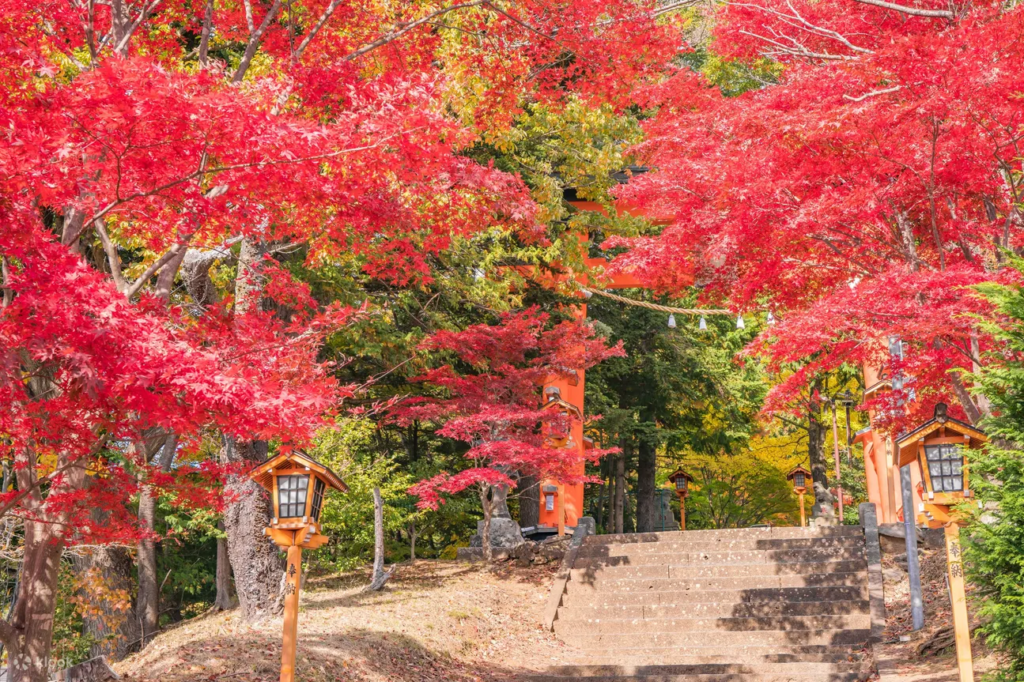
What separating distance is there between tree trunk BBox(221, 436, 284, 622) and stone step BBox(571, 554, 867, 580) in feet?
14.9

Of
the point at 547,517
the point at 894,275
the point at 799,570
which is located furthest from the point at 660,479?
the point at 894,275

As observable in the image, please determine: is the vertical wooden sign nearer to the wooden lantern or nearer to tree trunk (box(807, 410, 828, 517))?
the wooden lantern

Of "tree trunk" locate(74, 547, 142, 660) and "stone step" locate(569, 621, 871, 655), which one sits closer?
"stone step" locate(569, 621, 871, 655)

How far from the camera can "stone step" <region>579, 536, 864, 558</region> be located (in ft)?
42.5

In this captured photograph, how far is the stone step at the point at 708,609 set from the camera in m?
11.3

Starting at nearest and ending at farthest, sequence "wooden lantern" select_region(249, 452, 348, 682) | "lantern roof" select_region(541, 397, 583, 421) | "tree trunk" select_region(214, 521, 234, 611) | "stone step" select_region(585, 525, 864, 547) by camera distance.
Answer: "wooden lantern" select_region(249, 452, 348, 682) < "stone step" select_region(585, 525, 864, 547) < "lantern roof" select_region(541, 397, 583, 421) < "tree trunk" select_region(214, 521, 234, 611)

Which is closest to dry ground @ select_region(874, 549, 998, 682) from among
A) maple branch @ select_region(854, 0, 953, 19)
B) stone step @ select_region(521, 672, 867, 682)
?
stone step @ select_region(521, 672, 867, 682)

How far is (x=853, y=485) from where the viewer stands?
2330cm

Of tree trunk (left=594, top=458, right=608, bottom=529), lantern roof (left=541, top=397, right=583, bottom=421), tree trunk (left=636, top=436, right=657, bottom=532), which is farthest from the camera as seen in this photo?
tree trunk (left=594, top=458, right=608, bottom=529)

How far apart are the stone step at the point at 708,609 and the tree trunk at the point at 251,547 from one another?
12.9ft

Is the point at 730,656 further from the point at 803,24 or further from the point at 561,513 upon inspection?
the point at 803,24

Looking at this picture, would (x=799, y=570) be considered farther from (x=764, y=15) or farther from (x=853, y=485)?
(x=853, y=485)

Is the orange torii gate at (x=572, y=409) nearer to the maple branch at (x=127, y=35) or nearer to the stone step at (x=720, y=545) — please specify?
the stone step at (x=720, y=545)

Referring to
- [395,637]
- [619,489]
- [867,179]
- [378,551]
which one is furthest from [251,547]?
[619,489]
